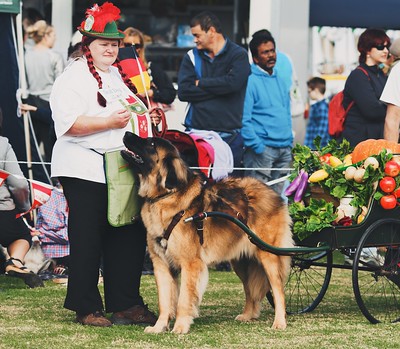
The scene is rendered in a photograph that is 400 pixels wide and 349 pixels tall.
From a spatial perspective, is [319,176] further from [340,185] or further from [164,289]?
[164,289]

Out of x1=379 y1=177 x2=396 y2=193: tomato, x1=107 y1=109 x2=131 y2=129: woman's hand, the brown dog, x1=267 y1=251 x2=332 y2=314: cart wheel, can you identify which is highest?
x1=107 y1=109 x2=131 y2=129: woman's hand

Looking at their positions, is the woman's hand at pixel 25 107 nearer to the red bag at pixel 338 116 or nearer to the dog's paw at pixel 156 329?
the red bag at pixel 338 116

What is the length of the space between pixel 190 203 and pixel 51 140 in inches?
179

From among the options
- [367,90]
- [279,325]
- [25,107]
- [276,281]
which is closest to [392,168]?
[276,281]

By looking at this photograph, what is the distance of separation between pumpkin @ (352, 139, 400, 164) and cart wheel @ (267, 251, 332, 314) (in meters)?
0.74

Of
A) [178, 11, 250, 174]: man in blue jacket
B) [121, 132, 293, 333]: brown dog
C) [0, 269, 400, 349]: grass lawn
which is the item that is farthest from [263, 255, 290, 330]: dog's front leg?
[178, 11, 250, 174]: man in blue jacket

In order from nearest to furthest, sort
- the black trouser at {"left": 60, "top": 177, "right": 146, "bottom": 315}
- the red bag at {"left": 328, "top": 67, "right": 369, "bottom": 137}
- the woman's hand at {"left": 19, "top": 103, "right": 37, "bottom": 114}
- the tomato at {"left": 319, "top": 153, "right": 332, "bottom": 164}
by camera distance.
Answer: the black trouser at {"left": 60, "top": 177, "right": 146, "bottom": 315}, the tomato at {"left": 319, "top": 153, "right": 332, "bottom": 164}, the red bag at {"left": 328, "top": 67, "right": 369, "bottom": 137}, the woman's hand at {"left": 19, "top": 103, "right": 37, "bottom": 114}

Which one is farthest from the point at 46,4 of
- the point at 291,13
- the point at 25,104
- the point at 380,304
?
the point at 380,304

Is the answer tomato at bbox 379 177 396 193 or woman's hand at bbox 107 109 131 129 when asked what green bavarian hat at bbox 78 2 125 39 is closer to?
woman's hand at bbox 107 109 131 129

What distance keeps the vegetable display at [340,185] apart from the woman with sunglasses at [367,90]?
2.21 meters

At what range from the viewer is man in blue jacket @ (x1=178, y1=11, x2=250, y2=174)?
10.4 meters

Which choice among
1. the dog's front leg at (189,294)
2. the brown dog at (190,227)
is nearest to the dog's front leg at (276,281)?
the brown dog at (190,227)

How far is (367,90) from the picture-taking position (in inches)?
394

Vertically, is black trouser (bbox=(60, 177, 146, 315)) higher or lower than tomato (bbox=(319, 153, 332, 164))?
lower
